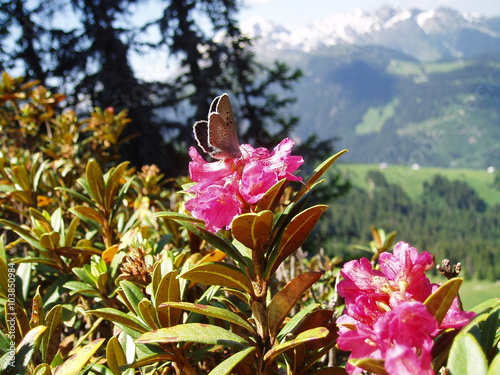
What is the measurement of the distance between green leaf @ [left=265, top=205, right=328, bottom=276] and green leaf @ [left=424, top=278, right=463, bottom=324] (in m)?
0.25

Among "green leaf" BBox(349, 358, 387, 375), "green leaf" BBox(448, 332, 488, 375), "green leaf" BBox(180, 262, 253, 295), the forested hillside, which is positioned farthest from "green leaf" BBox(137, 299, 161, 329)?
the forested hillside

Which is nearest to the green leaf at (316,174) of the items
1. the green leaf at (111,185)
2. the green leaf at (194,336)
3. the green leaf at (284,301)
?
the green leaf at (284,301)

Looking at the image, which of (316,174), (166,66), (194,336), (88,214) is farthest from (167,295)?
(166,66)

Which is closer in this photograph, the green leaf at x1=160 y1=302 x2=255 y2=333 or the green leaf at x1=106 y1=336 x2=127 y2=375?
the green leaf at x1=160 y1=302 x2=255 y2=333

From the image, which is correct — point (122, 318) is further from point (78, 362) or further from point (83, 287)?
point (83, 287)

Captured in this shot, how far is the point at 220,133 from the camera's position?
0.80 meters

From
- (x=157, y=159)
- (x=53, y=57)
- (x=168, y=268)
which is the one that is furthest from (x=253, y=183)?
(x=53, y=57)

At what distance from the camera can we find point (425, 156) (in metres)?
150

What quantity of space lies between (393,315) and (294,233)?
0.27 metres

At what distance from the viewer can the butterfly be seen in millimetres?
790

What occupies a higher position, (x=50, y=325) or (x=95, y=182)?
(x=95, y=182)

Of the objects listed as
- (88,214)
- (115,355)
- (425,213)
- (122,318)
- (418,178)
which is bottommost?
(425,213)

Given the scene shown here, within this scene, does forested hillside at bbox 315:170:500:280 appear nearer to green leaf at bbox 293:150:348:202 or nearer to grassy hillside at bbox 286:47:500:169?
grassy hillside at bbox 286:47:500:169

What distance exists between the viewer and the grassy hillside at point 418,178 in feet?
324
